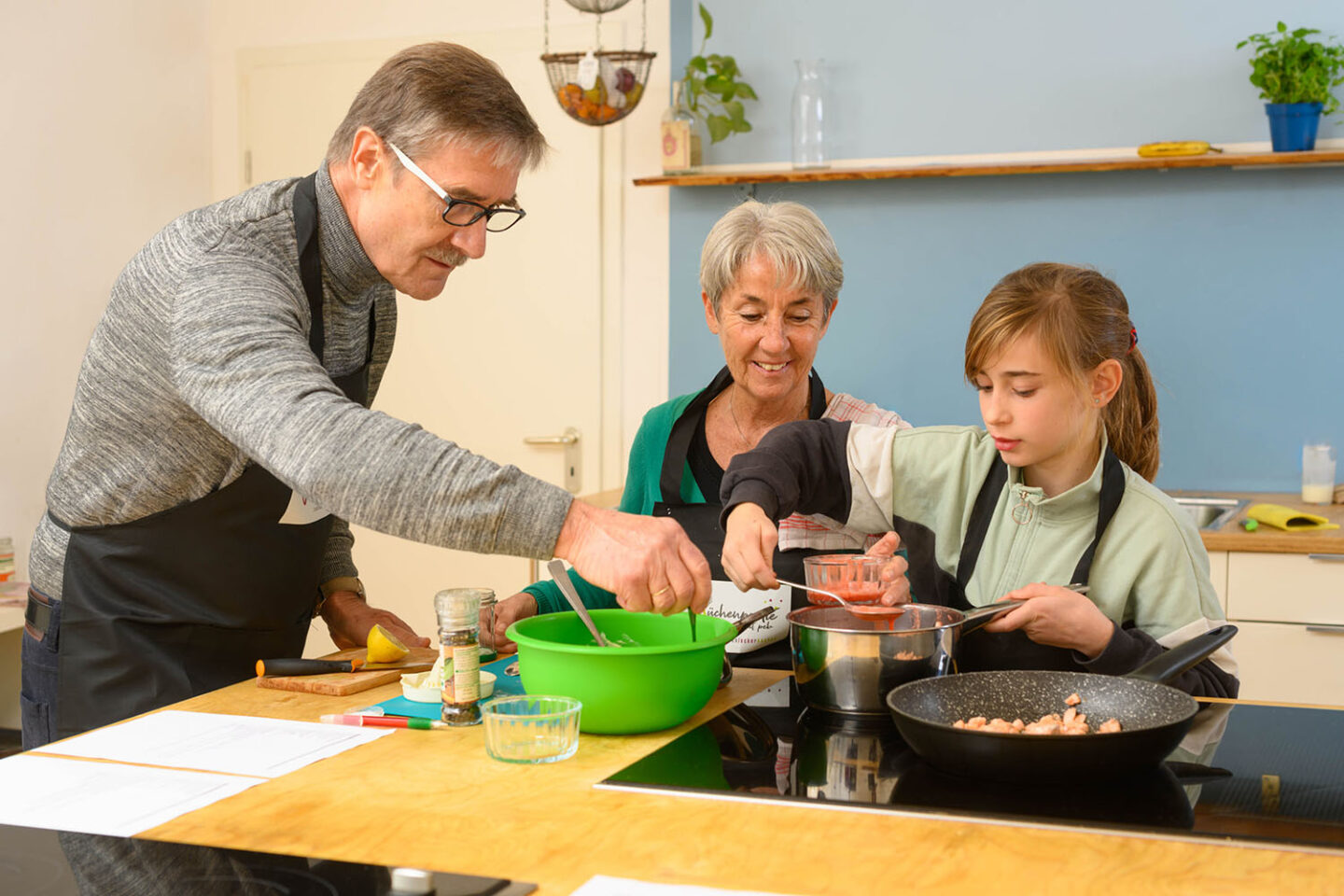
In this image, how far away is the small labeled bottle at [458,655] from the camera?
4.33 ft

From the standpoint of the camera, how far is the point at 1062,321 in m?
1.61

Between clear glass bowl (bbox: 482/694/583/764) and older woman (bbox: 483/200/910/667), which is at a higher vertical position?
older woman (bbox: 483/200/910/667)

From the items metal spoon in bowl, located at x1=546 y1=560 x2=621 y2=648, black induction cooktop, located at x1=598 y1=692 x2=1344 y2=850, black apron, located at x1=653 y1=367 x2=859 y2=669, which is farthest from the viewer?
black apron, located at x1=653 y1=367 x2=859 y2=669

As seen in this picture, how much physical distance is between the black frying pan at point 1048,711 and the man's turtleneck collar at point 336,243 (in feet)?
2.97

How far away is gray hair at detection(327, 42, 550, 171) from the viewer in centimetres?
151

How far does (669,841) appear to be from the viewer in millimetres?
971

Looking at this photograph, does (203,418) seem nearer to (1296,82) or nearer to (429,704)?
(429,704)

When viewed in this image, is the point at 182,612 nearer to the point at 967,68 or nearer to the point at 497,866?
the point at 497,866

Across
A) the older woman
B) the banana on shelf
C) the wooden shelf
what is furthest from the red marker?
the banana on shelf

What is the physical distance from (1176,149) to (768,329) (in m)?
1.67

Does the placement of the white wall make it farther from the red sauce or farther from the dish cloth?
the red sauce

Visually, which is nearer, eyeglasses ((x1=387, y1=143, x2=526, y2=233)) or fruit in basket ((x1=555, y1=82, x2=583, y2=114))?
eyeglasses ((x1=387, y1=143, x2=526, y2=233))

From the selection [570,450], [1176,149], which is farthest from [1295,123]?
[570,450]

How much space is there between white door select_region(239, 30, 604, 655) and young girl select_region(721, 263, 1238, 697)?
2.02 metres
